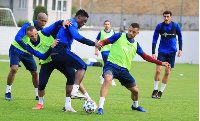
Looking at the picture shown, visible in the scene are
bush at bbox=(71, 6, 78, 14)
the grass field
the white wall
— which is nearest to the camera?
the grass field

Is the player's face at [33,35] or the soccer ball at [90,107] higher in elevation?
the player's face at [33,35]

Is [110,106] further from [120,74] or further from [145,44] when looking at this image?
[145,44]

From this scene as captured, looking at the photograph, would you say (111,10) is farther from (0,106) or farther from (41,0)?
(0,106)

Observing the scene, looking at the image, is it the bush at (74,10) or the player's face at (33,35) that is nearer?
the player's face at (33,35)

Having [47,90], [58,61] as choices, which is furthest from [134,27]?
[47,90]

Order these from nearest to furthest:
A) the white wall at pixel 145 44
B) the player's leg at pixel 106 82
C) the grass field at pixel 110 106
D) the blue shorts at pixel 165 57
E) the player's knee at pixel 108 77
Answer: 1. the grass field at pixel 110 106
2. the player's leg at pixel 106 82
3. the player's knee at pixel 108 77
4. the blue shorts at pixel 165 57
5. the white wall at pixel 145 44

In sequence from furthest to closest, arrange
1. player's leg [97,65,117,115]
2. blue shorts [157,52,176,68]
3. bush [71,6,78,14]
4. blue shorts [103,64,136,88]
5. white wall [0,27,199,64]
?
bush [71,6,78,14], white wall [0,27,199,64], blue shorts [157,52,176,68], blue shorts [103,64,136,88], player's leg [97,65,117,115]

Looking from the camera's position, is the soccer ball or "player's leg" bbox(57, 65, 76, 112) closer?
→ the soccer ball

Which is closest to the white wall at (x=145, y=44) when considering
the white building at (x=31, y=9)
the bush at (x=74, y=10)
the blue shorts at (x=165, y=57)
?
the white building at (x=31, y=9)

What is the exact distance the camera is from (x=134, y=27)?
9.85 m

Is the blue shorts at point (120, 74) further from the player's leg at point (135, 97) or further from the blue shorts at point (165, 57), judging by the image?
the blue shorts at point (165, 57)

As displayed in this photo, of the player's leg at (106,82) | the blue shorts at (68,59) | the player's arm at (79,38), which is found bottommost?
the player's leg at (106,82)

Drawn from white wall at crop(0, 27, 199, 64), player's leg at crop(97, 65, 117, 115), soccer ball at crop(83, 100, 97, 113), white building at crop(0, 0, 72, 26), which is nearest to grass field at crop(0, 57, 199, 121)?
soccer ball at crop(83, 100, 97, 113)

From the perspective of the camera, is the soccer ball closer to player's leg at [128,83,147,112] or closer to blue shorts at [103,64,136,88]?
blue shorts at [103,64,136,88]
